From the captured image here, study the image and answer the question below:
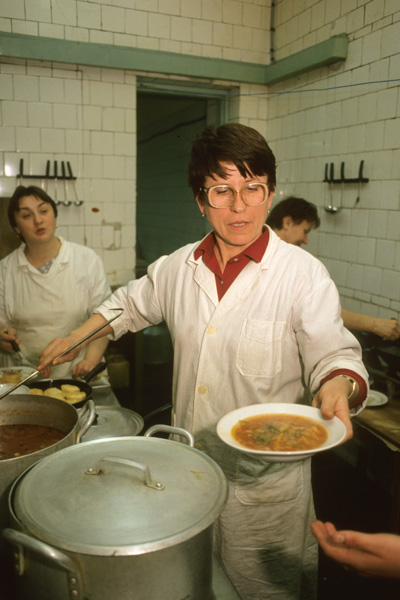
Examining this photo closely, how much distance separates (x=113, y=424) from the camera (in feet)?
6.68

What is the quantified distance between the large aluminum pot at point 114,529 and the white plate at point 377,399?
1999 millimetres

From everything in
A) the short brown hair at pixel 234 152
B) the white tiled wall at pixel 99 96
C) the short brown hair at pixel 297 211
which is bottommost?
the short brown hair at pixel 297 211

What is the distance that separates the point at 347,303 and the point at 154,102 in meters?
4.56

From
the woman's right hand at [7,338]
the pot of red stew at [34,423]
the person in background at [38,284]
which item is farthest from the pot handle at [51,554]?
the person in background at [38,284]

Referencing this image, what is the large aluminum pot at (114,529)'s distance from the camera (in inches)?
36.6

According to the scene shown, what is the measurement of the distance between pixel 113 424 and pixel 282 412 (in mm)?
821

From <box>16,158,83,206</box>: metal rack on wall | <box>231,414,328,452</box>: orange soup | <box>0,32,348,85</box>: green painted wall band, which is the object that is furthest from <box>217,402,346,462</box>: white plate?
<box>16,158,83,206</box>: metal rack on wall

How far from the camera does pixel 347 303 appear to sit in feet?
13.9

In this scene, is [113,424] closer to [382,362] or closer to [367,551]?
[367,551]

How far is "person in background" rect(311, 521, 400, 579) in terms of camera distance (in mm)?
1042

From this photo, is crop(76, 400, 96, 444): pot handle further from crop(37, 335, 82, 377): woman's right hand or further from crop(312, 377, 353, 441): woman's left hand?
crop(312, 377, 353, 441): woman's left hand

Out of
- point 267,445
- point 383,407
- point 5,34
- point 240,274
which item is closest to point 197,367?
point 240,274

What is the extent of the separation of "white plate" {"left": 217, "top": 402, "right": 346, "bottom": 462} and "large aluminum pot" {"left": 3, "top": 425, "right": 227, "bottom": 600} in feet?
0.46

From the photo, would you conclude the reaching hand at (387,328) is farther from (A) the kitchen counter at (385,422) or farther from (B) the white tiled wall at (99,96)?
(B) the white tiled wall at (99,96)
